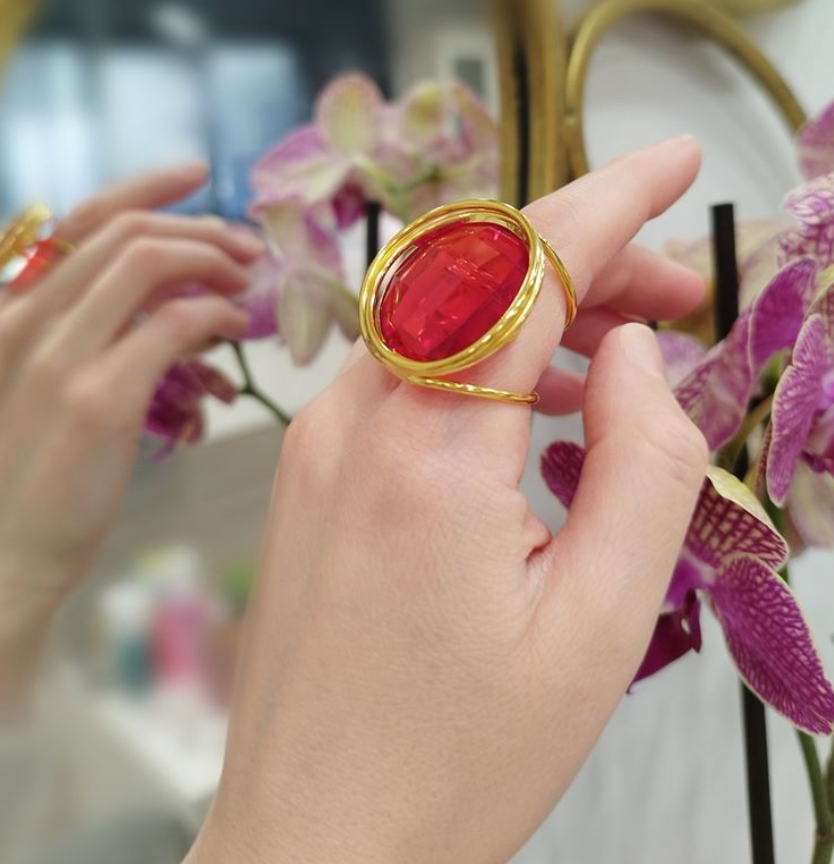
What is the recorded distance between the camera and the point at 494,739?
0.30 metres

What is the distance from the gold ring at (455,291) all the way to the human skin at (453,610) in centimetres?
1

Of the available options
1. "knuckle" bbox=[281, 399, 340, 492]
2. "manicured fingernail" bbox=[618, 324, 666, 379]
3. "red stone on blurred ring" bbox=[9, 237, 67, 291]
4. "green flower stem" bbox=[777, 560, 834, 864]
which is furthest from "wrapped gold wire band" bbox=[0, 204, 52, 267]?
"green flower stem" bbox=[777, 560, 834, 864]

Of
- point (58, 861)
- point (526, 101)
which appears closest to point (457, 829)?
point (58, 861)

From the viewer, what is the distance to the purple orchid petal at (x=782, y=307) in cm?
35

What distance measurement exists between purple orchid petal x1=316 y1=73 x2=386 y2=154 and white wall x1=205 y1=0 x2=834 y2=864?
0.16 metres

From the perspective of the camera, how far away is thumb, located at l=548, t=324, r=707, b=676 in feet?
1.01

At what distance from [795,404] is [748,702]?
19 centimetres

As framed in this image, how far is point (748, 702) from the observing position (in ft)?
1.45

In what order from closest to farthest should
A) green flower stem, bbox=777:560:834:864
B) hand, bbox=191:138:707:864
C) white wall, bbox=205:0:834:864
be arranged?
hand, bbox=191:138:707:864, green flower stem, bbox=777:560:834:864, white wall, bbox=205:0:834:864

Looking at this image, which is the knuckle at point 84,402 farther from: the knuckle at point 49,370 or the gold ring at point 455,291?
the gold ring at point 455,291

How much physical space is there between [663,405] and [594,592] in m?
0.08

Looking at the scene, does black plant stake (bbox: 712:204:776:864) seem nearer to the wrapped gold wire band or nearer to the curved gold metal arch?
the curved gold metal arch

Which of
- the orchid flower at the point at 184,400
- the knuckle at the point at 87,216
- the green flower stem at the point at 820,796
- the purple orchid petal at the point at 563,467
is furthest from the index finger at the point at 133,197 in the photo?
the green flower stem at the point at 820,796

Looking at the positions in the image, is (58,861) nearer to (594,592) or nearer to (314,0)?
(594,592)
